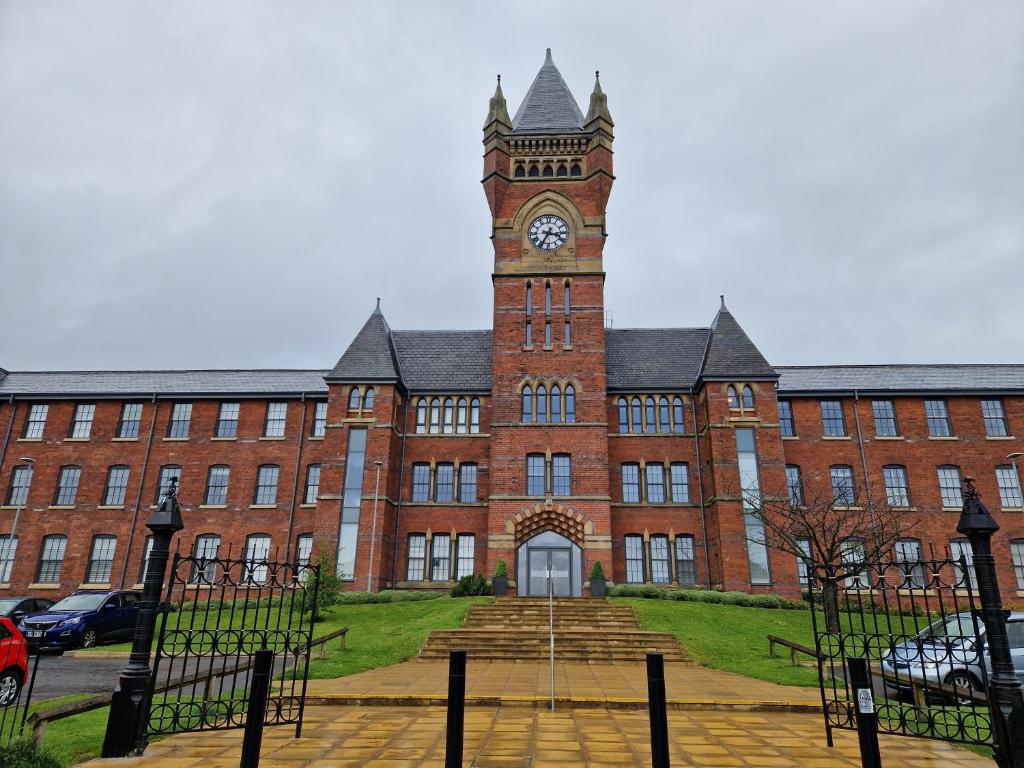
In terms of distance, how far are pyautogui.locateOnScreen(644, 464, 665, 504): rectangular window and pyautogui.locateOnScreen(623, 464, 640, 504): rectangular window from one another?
1.51ft

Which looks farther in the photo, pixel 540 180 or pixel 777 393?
pixel 540 180

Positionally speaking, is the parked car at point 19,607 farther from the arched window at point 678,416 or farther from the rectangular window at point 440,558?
the arched window at point 678,416

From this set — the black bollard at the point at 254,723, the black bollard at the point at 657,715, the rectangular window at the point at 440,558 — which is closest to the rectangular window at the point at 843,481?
the rectangular window at the point at 440,558

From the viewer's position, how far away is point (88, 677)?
14031mm

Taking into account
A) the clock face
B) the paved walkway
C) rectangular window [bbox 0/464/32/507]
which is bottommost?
the paved walkway

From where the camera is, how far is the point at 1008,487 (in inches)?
1165

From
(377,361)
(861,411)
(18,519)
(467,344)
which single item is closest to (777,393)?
(861,411)

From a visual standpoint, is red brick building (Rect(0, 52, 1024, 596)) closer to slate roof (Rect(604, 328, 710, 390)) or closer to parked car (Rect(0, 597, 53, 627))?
slate roof (Rect(604, 328, 710, 390))

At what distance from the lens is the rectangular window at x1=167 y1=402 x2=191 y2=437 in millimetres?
32438

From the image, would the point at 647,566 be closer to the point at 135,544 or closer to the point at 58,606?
the point at 58,606

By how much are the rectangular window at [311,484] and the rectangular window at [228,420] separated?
4.47 m

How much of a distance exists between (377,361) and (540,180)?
12.6m

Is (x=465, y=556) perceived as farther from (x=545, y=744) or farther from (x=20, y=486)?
(x=20, y=486)

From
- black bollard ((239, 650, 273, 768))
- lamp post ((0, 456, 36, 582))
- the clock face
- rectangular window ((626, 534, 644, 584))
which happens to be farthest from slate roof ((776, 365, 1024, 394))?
lamp post ((0, 456, 36, 582))
